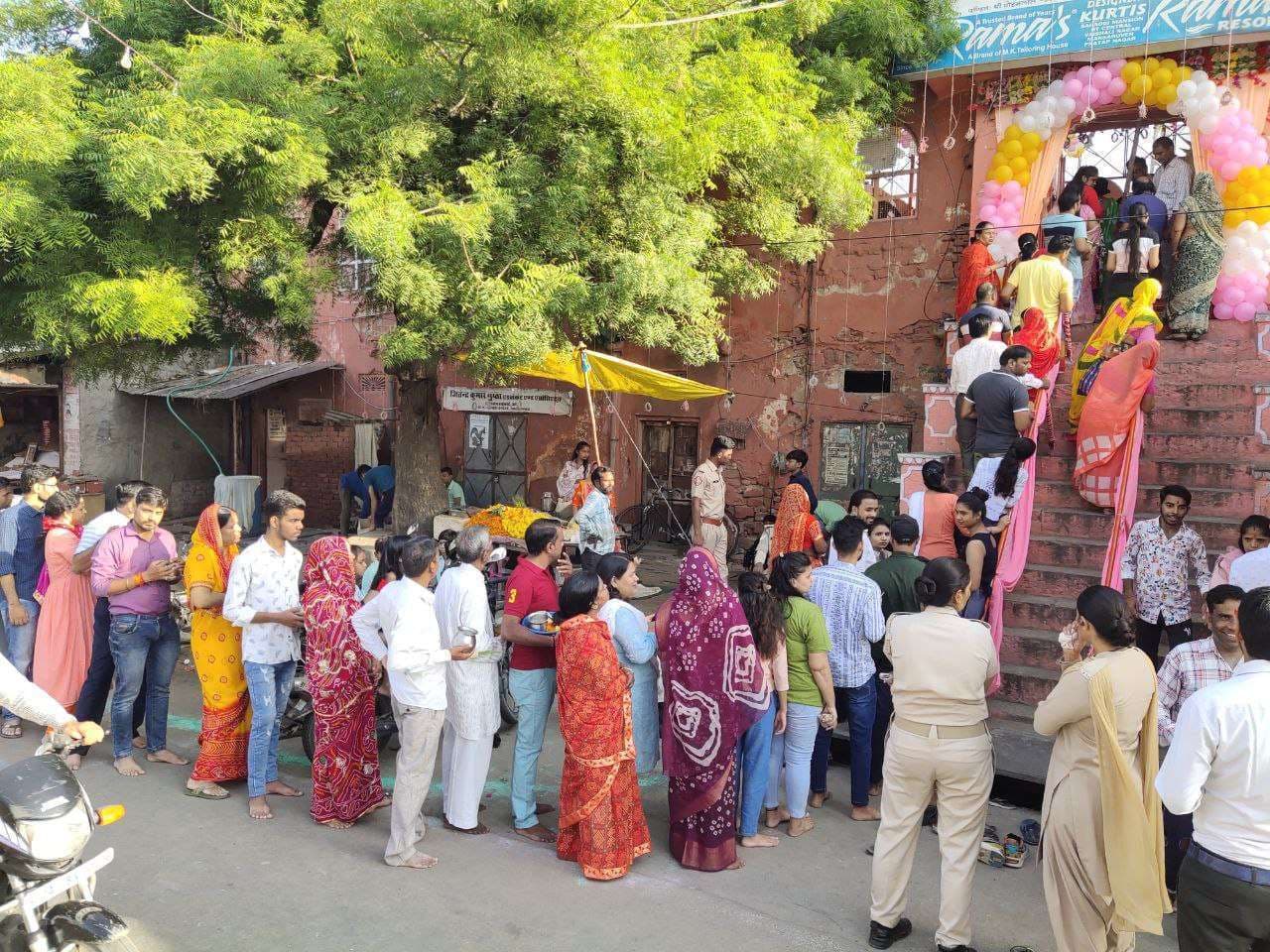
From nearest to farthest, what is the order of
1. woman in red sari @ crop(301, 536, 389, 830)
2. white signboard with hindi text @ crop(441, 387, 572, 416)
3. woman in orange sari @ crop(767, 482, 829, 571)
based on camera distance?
woman in red sari @ crop(301, 536, 389, 830) < woman in orange sari @ crop(767, 482, 829, 571) < white signboard with hindi text @ crop(441, 387, 572, 416)

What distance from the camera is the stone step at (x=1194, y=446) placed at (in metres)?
7.71

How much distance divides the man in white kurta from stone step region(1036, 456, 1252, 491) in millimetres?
5365

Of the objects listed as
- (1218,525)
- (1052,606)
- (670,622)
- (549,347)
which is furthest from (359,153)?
(1218,525)

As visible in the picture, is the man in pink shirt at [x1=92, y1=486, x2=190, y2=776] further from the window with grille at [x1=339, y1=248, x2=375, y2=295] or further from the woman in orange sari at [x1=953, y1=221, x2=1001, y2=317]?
the woman in orange sari at [x1=953, y1=221, x2=1001, y2=317]

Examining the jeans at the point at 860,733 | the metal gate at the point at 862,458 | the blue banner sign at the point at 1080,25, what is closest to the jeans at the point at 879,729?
the jeans at the point at 860,733

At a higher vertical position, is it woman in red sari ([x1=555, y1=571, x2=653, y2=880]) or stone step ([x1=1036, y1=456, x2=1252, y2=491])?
stone step ([x1=1036, y1=456, x2=1252, y2=491])

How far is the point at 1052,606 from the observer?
7.09 m

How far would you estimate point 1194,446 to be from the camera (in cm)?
788

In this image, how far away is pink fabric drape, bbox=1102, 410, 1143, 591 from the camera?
6.50 m

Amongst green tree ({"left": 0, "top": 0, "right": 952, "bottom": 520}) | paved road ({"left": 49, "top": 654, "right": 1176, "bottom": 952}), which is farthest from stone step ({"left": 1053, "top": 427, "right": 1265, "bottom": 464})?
green tree ({"left": 0, "top": 0, "right": 952, "bottom": 520})

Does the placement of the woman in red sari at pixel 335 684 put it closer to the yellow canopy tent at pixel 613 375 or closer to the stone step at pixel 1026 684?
the stone step at pixel 1026 684

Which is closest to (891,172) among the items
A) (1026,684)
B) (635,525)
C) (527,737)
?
(635,525)

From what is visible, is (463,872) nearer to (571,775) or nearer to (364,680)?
(571,775)

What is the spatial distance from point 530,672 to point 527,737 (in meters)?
0.35
